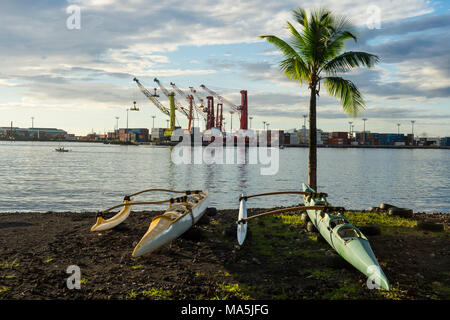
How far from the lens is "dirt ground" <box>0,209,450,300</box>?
7402 millimetres

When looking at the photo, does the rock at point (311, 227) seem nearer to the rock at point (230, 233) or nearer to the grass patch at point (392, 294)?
the rock at point (230, 233)

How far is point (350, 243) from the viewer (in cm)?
848

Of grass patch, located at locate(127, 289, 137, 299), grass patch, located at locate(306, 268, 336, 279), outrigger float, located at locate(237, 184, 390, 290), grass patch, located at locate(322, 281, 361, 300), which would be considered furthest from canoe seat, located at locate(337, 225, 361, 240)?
grass patch, located at locate(127, 289, 137, 299)

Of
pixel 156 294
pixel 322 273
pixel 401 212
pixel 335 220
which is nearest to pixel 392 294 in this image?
pixel 322 273

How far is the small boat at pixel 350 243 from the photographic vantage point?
24.6 ft

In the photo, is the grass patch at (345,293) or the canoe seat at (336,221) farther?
the canoe seat at (336,221)

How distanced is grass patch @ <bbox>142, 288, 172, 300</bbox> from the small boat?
168 inches

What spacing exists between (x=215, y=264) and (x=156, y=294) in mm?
2254

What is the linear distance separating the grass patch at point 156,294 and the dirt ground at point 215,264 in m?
0.02

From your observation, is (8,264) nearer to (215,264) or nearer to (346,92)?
(215,264)

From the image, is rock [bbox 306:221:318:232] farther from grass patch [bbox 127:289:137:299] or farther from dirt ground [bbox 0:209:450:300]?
grass patch [bbox 127:289:137:299]

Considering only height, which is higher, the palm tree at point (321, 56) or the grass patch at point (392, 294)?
the palm tree at point (321, 56)

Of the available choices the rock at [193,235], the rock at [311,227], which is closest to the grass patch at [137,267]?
the rock at [193,235]

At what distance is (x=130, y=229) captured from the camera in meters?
12.9
